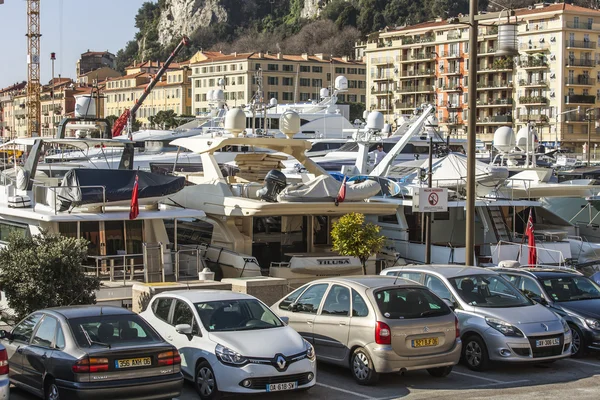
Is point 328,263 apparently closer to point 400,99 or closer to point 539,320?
point 539,320

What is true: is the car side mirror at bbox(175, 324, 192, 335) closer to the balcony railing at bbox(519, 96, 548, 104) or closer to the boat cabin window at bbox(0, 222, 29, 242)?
the boat cabin window at bbox(0, 222, 29, 242)

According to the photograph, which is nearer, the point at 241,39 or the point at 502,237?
the point at 502,237

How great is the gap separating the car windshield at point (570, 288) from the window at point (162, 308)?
681 centimetres

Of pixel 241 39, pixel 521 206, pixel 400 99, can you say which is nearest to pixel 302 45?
pixel 241 39

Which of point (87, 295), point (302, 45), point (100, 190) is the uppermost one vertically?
point (302, 45)

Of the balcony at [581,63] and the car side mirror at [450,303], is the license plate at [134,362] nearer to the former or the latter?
the car side mirror at [450,303]

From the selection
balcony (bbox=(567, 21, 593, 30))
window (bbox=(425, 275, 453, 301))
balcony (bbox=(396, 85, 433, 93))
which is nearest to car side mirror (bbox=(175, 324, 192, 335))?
window (bbox=(425, 275, 453, 301))

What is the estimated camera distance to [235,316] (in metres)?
12.9

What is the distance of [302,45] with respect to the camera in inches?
6407

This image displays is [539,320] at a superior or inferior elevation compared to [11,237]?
inferior

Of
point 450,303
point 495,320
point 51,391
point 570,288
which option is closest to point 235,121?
point 570,288

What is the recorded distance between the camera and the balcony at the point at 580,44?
Answer: 3649 inches

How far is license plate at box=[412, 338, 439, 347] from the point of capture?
13.2 meters

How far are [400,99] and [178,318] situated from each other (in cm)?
9418
